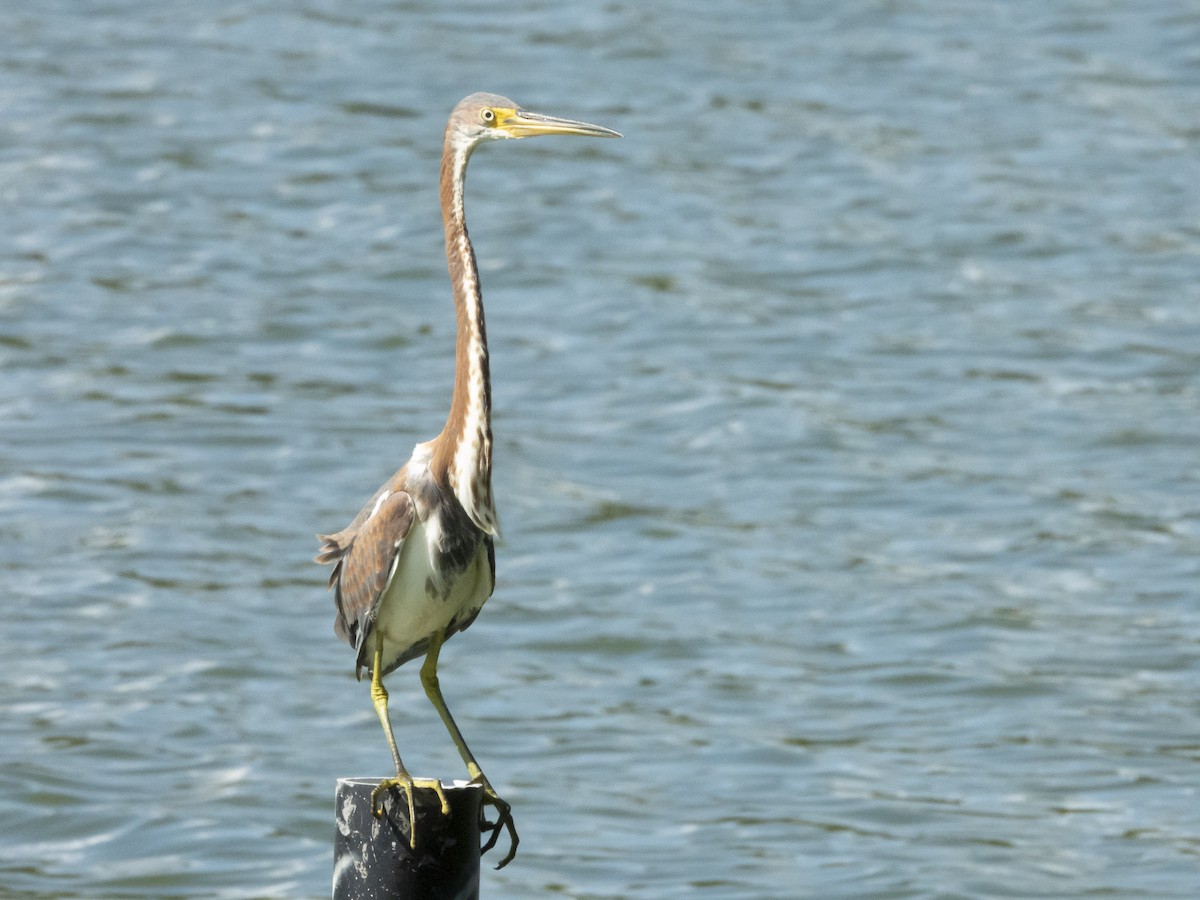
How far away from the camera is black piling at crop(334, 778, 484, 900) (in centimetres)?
443

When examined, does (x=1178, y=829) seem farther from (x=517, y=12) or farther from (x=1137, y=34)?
(x=517, y=12)

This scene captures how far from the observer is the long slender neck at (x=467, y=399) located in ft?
16.0

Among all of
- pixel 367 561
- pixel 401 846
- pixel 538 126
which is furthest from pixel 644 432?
pixel 401 846

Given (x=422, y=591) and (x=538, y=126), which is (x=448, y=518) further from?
(x=538, y=126)

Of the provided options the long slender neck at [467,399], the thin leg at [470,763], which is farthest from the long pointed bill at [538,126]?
the thin leg at [470,763]

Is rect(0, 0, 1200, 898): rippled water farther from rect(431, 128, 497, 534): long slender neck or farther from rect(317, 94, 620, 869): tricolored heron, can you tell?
rect(431, 128, 497, 534): long slender neck

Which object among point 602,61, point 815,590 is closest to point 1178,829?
point 815,590

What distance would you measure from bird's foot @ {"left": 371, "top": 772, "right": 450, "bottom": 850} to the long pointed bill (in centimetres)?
171

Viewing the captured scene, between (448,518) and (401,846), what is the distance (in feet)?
2.95

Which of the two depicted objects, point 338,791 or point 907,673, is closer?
point 338,791

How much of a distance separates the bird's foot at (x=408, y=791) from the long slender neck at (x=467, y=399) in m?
0.78

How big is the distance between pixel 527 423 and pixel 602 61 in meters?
6.42

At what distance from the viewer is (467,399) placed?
488 cm

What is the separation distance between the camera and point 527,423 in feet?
43.8
